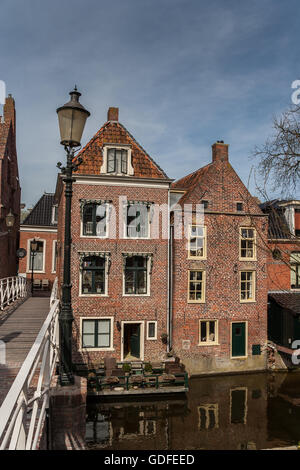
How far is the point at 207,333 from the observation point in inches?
773

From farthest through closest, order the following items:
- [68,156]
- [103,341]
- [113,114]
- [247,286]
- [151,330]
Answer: [247,286] < [113,114] < [151,330] < [103,341] < [68,156]

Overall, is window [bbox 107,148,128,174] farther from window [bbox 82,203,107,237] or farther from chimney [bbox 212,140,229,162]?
chimney [bbox 212,140,229,162]

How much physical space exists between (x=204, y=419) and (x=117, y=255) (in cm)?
880

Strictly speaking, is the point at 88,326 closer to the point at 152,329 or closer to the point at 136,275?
the point at 152,329

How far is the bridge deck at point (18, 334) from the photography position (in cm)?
692

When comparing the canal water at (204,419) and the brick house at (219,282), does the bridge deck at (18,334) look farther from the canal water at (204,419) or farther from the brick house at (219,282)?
the brick house at (219,282)

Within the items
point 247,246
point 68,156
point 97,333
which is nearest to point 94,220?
point 97,333

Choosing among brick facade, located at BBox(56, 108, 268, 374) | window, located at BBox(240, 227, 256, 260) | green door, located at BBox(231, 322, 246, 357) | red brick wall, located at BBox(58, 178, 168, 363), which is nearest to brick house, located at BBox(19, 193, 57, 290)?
brick facade, located at BBox(56, 108, 268, 374)

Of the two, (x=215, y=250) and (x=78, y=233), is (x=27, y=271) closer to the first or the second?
(x=78, y=233)

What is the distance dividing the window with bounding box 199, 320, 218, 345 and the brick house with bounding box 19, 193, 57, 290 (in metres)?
13.9

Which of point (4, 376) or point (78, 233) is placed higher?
point (78, 233)
